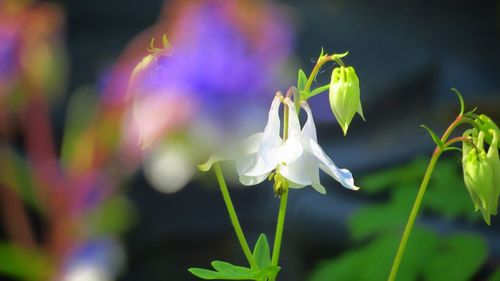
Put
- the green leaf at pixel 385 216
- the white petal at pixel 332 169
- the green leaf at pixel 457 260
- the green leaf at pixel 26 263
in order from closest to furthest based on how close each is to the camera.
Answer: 1. the white petal at pixel 332 169
2. the green leaf at pixel 457 260
3. the green leaf at pixel 385 216
4. the green leaf at pixel 26 263

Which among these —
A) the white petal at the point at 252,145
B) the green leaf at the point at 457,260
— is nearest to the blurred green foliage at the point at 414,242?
the green leaf at the point at 457,260

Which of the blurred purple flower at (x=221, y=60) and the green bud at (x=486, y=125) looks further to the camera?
the blurred purple flower at (x=221, y=60)

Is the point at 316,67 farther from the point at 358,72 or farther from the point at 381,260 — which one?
the point at 358,72

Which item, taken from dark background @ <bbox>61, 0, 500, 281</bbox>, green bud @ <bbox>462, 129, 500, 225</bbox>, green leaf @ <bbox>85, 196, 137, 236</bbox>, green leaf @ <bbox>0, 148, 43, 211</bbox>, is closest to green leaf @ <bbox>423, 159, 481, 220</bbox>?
green bud @ <bbox>462, 129, 500, 225</bbox>

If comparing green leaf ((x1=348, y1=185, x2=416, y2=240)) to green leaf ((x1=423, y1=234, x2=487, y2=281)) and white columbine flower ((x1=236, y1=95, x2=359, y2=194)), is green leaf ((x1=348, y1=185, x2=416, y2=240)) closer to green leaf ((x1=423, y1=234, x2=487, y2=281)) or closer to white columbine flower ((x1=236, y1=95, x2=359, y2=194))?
green leaf ((x1=423, y1=234, x2=487, y2=281))

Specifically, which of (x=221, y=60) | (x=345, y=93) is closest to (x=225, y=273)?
(x=345, y=93)

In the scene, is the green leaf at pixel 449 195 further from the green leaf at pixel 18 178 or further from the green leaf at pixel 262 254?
the green leaf at pixel 18 178
